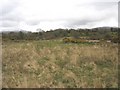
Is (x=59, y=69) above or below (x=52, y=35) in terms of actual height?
below

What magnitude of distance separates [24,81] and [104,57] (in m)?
5.60

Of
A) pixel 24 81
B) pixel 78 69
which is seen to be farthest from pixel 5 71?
pixel 78 69

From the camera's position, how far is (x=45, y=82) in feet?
31.2

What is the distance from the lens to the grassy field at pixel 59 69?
9445 millimetres

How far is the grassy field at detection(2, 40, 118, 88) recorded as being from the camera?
9.45 meters

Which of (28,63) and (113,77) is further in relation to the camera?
(28,63)

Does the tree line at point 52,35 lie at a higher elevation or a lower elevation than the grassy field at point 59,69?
higher

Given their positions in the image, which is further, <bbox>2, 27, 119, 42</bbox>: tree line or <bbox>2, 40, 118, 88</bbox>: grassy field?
<bbox>2, 27, 119, 42</bbox>: tree line

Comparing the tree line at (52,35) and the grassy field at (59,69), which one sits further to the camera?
the tree line at (52,35)

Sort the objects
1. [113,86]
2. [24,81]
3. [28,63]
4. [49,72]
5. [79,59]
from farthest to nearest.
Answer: [79,59]
[28,63]
[49,72]
[24,81]
[113,86]

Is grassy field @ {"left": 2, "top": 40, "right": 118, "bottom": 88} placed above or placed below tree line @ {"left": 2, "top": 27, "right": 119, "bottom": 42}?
below

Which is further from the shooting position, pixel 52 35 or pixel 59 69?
pixel 52 35

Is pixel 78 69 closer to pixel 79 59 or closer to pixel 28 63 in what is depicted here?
pixel 79 59

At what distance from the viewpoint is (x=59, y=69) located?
37.8ft
